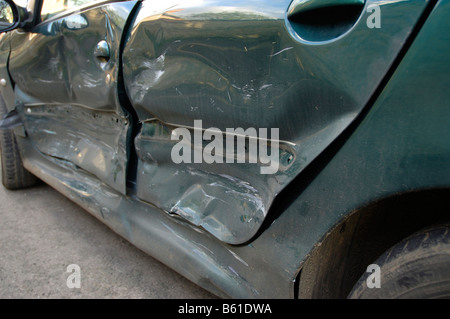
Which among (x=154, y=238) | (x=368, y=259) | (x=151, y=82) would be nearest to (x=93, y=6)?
(x=151, y=82)

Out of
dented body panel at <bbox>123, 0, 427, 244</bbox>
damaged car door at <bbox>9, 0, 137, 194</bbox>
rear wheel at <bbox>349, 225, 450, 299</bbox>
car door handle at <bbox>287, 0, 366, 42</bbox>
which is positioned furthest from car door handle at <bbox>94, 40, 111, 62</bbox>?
rear wheel at <bbox>349, 225, 450, 299</bbox>

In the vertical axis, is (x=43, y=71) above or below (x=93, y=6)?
below

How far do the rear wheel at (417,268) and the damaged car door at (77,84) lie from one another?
128cm

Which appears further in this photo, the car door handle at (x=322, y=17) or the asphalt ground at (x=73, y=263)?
the asphalt ground at (x=73, y=263)

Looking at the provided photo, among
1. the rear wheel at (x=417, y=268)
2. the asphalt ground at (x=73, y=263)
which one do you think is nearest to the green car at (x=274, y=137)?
the rear wheel at (x=417, y=268)

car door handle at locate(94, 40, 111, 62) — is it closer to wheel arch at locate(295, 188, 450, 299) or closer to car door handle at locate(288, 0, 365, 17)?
car door handle at locate(288, 0, 365, 17)

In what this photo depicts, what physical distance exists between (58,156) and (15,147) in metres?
0.89

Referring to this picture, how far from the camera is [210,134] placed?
1.39 meters

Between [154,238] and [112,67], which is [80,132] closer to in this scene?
[112,67]

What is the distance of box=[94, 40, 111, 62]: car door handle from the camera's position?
67.4 inches

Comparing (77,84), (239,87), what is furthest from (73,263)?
(239,87)

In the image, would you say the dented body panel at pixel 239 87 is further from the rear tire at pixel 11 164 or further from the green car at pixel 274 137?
the rear tire at pixel 11 164

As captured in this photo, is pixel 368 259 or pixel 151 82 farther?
pixel 151 82

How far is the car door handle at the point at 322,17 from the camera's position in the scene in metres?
0.93
